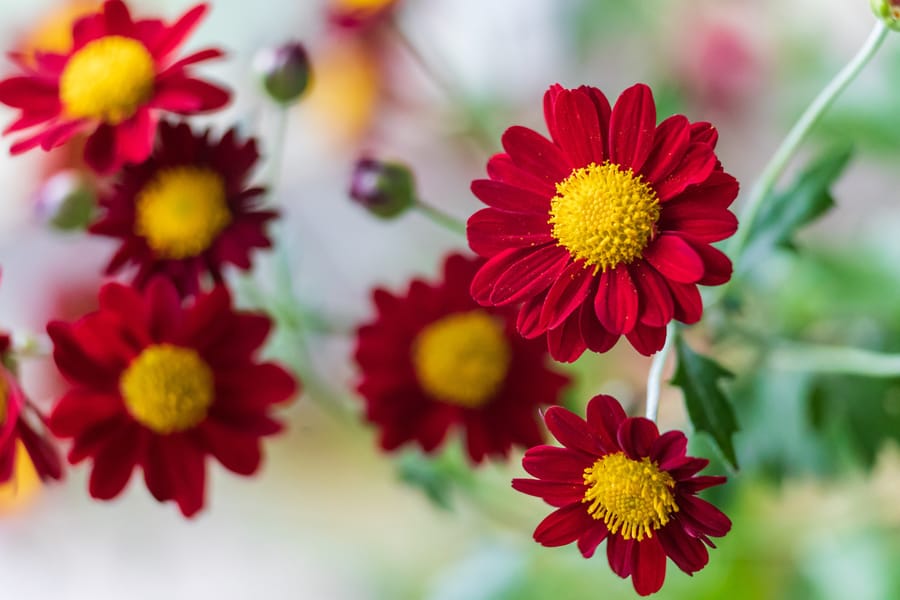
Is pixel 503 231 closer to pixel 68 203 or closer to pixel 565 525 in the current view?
pixel 565 525

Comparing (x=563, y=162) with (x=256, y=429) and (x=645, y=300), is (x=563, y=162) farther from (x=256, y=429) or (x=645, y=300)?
(x=256, y=429)

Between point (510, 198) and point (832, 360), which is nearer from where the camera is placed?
point (510, 198)

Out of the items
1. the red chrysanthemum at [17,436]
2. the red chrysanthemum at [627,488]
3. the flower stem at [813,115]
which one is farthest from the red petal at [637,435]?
the red chrysanthemum at [17,436]

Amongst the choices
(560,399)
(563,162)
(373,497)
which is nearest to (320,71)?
(373,497)

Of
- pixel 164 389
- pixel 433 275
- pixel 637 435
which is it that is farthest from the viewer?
pixel 433 275

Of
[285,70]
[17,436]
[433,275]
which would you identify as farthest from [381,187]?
[433,275]

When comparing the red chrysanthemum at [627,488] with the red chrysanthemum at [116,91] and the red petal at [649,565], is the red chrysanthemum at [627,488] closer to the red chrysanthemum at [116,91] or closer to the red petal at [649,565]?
the red petal at [649,565]

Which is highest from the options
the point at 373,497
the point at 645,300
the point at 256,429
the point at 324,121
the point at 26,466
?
the point at 645,300

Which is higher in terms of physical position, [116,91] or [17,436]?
[116,91]
